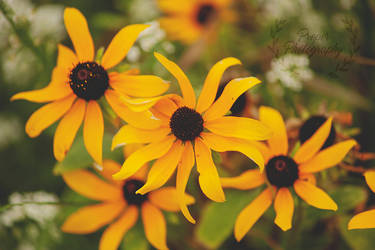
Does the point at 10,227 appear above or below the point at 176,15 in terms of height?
below

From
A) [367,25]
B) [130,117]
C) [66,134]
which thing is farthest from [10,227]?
[367,25]

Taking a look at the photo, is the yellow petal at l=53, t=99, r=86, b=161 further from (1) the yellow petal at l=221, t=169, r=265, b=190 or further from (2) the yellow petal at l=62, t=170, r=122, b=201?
(1) the yellow petal at l=221, t=169, r=265, b=190

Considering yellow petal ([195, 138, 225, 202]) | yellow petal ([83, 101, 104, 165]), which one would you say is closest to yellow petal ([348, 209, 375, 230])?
yellow petal ([195, 138, 225, 202])

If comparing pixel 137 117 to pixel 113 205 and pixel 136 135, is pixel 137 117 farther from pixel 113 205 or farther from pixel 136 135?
pixel 113 205

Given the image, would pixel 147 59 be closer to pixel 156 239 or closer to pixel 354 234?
pixel 156 239

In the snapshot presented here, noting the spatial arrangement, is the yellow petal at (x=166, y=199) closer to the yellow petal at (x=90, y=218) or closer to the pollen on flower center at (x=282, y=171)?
the yellow petal at (x=90, y=218)

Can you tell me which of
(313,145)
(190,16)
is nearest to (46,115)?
(313,145)
